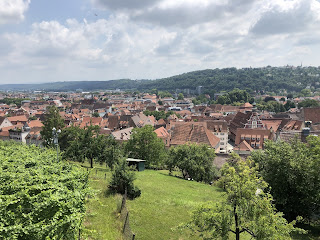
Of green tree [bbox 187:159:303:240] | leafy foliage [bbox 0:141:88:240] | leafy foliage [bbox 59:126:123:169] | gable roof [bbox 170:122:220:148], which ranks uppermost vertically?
leafy foliage [bbox 0:141:88:240]

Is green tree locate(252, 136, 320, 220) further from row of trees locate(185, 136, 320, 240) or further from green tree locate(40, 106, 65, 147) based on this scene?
green tree locate(40, 106, 65, 147)

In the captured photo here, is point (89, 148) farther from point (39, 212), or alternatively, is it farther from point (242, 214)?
point (39, 212)

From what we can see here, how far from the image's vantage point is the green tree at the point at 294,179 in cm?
2030

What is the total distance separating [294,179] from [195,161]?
15.2 m

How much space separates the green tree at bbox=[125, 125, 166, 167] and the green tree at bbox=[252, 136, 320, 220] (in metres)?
21.2

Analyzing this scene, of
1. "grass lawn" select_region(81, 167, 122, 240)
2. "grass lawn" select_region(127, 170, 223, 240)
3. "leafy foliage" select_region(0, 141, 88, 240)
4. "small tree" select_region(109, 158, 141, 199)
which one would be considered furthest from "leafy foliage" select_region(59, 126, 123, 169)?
"leafy foliage" select_region(0, 141, 88, 240)

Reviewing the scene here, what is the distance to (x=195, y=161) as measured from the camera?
34.7 metres

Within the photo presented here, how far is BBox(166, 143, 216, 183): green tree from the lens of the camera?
34.6m

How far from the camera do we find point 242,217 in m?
12.2

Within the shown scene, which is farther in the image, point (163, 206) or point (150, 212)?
point (163, 206)

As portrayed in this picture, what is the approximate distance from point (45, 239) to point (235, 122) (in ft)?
281

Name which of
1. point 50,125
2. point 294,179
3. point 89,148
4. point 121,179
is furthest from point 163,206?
point 50,125

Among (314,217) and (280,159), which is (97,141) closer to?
(280,159)

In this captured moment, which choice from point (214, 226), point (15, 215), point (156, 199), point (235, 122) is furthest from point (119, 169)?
point (235, 122)
